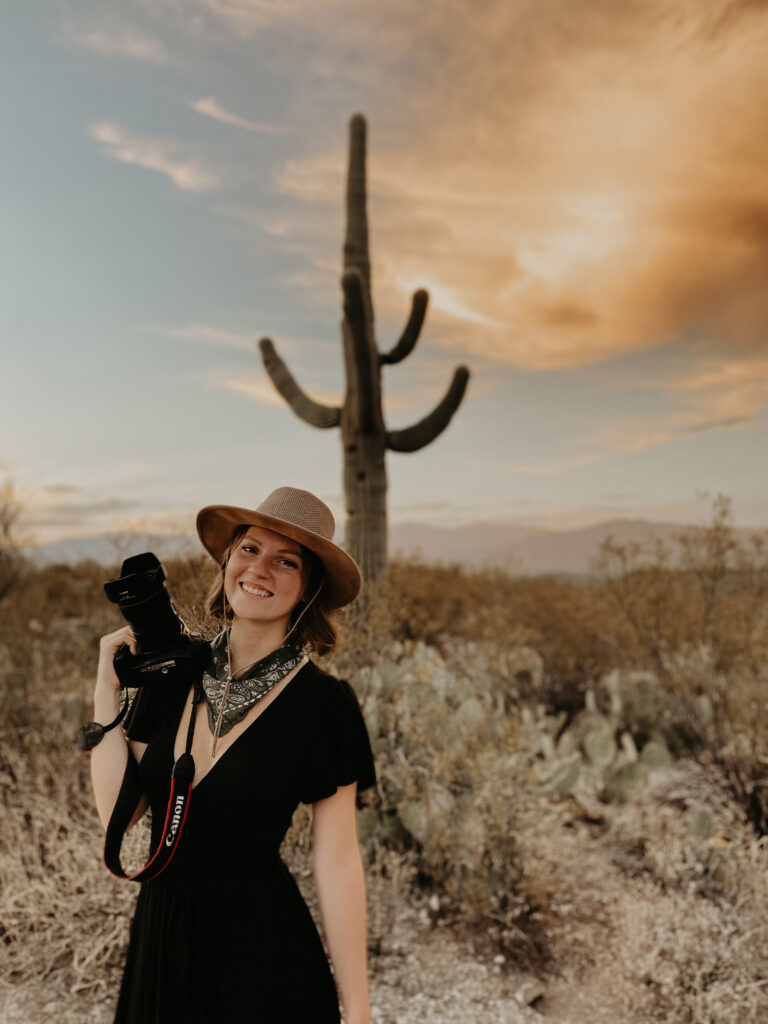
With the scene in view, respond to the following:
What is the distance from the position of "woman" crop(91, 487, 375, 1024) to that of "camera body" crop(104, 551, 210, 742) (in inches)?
1.4

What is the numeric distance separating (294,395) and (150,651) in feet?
23.6

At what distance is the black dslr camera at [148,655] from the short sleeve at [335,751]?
1.06 ft

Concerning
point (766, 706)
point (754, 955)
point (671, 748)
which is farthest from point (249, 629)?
point (671, 748)

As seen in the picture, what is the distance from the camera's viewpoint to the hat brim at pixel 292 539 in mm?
1815

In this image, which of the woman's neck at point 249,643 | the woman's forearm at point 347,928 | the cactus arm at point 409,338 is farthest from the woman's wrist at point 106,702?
the cactus arm at point 409,338

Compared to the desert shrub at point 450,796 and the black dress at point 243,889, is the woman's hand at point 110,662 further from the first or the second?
the desert shrub at point 450,796

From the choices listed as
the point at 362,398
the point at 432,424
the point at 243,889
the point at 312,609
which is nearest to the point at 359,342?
the point at 362,398

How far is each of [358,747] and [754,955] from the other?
302 cm

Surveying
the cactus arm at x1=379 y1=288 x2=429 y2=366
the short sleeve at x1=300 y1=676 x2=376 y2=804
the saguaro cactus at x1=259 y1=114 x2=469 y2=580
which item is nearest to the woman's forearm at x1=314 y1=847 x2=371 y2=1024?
the short sleeve at x1=300 y1=676 x2=376 y2=804

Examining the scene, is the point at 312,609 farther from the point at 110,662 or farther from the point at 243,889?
the point at 243,889

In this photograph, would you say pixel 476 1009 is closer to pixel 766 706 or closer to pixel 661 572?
pixel 766 706

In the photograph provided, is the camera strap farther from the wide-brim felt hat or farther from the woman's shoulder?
the wide-brim felt hat

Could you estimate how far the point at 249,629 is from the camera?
1.82 metres

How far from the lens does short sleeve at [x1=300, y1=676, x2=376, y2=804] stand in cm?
171
